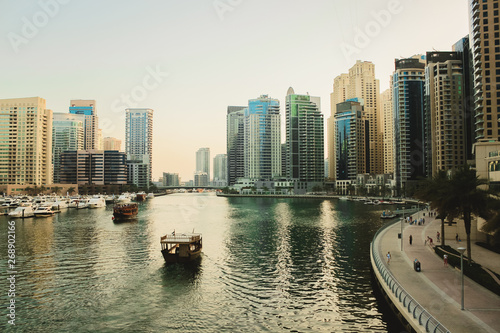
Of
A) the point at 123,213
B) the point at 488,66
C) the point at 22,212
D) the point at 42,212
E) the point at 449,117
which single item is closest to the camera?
the point at 123,213

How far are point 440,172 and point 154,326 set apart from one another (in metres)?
62.0

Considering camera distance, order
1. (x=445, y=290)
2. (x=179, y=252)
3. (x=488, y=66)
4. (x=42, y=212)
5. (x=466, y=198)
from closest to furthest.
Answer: (x=445, y=290), (x=466, y=198), (x=179, y=252), (x=42, y=212), (x=488, y=66)

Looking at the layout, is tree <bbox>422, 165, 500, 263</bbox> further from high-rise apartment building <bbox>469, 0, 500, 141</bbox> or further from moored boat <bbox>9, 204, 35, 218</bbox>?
moored boat <bbox>9, 204, 35, 218</bbox>

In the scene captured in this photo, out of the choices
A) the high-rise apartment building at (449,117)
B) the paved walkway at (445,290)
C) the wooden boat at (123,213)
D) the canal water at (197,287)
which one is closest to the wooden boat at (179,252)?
the canal water at (197,287)

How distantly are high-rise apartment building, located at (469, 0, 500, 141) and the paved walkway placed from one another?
92282 mm

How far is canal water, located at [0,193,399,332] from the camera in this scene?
29.8 metres

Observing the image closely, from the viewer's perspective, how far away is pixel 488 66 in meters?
120

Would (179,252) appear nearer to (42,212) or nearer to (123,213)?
(123,213)

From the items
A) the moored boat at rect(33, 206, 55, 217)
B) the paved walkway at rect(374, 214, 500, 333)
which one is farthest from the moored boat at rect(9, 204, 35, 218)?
the paved walkway at rect(374, 214, 500, 333)

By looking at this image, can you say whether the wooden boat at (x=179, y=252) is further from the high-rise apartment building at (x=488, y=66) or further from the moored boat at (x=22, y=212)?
the high-rise apartment building at (x=488, y=66)

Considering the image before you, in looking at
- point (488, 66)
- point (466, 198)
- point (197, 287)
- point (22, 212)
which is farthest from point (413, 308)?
point (488, 66)

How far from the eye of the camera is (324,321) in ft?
98.6

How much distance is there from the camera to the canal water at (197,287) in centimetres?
2975

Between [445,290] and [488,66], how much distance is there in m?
123
